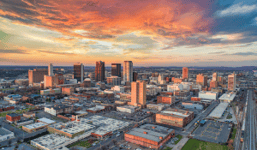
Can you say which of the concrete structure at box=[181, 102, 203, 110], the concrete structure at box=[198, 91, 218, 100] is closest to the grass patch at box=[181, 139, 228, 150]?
the concrete structure at box=[181, 102, 203, 110]

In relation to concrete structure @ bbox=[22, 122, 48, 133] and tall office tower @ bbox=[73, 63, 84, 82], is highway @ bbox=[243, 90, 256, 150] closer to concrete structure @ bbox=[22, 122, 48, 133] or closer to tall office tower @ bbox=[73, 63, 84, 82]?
concrete structure @ bbox=[22, 122, 48, 133]

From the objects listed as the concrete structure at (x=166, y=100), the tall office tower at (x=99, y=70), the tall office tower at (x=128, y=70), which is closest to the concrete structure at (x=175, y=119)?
the concrete structure at (x=166, y=100)

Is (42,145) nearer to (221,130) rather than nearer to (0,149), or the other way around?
(0,149)

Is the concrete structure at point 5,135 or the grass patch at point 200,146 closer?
the grass patch at point 200,146

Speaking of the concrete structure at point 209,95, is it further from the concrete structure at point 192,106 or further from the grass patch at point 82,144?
the grass patch at point 82,144

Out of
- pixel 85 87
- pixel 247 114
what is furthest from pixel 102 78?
pixel 247 114
